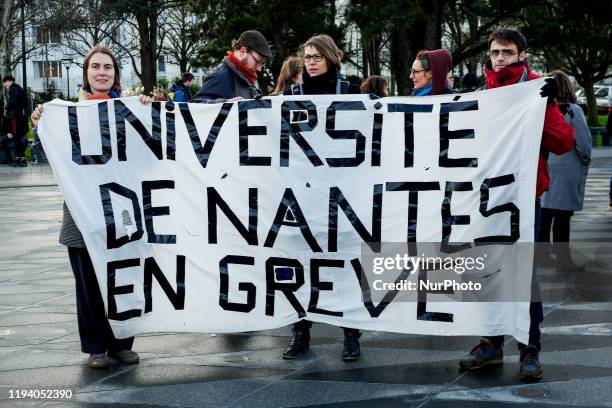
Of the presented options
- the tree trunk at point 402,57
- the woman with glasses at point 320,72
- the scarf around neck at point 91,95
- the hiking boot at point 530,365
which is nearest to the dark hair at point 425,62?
the woman with glasses at point 320,72

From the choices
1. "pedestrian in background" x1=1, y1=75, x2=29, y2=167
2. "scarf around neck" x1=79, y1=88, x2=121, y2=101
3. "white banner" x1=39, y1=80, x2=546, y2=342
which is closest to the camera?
"white banner" x1=39, y1=80, x2=546, y2=342

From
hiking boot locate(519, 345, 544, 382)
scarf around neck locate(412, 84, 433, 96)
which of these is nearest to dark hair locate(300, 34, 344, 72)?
scarf around neck locate(412, 84, 433, 96)

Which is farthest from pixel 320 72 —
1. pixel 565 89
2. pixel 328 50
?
pixel 565 89

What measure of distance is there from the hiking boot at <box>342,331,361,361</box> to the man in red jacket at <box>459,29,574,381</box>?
652 millimetres

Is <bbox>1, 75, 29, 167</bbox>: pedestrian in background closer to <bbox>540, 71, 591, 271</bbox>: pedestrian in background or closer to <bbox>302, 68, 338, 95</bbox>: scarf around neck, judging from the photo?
<bbox>540, 71, 591, 271</bbox>: pedestrian in background

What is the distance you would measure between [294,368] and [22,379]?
60.4 inches

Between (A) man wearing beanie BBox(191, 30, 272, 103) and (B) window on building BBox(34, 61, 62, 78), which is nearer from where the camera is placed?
(A) man wearing beanie BBox(191, 30, 272, 103)

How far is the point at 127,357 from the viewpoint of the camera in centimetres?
625

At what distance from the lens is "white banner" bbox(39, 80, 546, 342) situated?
19.9 feet

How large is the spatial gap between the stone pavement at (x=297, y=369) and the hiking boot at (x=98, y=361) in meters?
0.05

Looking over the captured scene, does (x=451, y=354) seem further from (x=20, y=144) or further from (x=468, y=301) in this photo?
(x=20, y=144)

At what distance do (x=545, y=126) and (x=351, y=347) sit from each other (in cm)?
173

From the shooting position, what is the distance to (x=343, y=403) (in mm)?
5262

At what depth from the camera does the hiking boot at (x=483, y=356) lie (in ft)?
19.4
